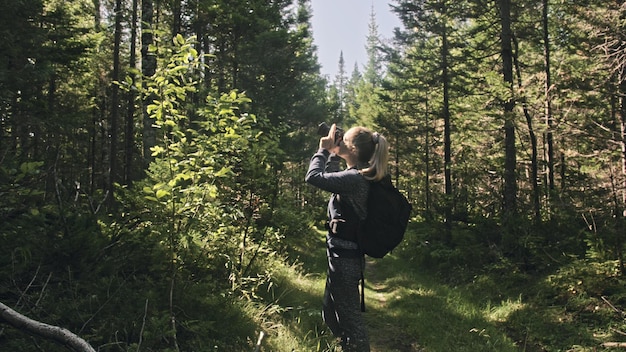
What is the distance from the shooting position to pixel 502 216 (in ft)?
32.5

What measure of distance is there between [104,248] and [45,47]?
7.19 metres

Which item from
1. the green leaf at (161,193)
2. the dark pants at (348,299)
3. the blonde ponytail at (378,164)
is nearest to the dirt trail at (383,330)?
the dark pants at (348,299)

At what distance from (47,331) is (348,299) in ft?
7.88

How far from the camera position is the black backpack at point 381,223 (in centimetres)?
333

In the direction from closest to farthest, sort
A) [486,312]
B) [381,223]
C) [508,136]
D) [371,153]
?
[381,223] < [371,153] < [486,312] < [508,136]

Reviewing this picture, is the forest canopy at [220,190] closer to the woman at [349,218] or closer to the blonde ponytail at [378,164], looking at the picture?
the woman at [349,218]

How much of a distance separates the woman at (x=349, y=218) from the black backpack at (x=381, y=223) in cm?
6

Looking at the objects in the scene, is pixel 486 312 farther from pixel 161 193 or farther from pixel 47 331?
pixel 47 331

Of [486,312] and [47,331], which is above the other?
[47,331]

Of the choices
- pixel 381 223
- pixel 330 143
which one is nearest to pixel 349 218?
pixel 381 223

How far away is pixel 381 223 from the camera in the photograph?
3352mm

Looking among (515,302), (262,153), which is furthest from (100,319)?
(515,302)

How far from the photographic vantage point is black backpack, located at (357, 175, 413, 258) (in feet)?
10.9

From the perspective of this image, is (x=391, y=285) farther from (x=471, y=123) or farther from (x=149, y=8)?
A: (x=149, y=8)
